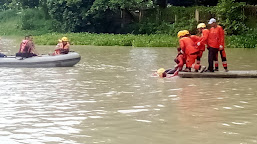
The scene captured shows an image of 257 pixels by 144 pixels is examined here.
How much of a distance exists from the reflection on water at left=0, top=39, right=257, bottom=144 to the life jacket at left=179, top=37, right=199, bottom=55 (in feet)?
2.82

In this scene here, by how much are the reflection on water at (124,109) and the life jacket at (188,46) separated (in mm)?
859

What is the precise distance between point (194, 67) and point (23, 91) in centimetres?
471

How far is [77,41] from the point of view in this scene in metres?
29.1

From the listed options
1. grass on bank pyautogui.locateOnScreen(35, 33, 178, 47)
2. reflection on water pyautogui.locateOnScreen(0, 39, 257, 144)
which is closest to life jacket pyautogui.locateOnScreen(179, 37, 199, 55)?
reflection on water pyautogui.locateOnScreen(0, 39, 257, 144)

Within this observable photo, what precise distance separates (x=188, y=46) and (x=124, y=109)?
484 centimetres

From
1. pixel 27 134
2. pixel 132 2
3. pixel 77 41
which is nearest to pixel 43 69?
pixel 27 134

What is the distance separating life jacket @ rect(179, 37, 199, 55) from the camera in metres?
12.4

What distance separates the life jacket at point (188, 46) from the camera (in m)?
12.4

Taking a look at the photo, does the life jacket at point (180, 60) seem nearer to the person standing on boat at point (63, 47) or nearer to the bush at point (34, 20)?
the person standing on boat at point (63, 47)

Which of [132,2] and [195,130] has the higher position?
[132,2]

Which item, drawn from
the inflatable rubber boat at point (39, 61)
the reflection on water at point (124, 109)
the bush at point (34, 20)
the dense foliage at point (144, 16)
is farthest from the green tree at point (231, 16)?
the bush at point (34, 20)

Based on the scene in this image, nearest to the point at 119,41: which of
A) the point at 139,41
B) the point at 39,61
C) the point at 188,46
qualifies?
the point at 139,41

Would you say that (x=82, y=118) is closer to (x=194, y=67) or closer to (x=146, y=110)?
(x=146, y=110)

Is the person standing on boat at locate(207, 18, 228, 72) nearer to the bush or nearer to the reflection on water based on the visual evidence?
the reflection on water
